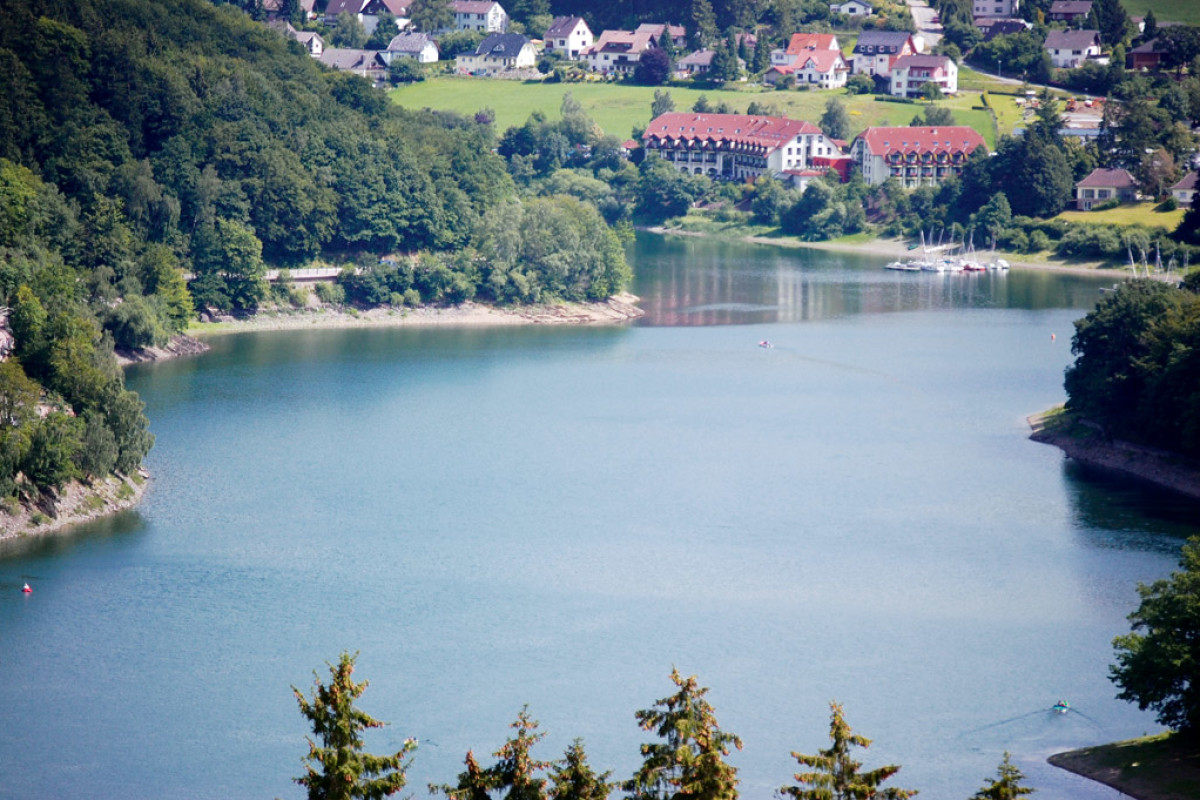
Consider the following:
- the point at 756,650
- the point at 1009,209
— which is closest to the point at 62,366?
the point at 756,650

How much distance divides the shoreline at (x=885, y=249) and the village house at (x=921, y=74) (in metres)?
24.6

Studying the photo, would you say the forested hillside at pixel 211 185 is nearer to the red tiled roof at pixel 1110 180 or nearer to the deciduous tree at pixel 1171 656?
the red tiled roof at pixel 1110 180

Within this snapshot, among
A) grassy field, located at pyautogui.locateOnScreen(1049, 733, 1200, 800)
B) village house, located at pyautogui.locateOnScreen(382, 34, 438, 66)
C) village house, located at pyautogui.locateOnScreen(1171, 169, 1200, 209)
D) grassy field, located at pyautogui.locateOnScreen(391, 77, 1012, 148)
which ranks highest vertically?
village house, located at pyautogui.locateOnScreen(382, 34, 438, 66)

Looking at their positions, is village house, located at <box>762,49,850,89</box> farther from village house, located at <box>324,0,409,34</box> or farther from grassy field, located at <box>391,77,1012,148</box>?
village house, located at <box>324,0,409,34</box>

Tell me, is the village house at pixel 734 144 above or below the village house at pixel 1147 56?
below

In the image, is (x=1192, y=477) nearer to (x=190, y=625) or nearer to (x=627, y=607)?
(x=627, y=607)

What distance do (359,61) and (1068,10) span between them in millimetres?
60628

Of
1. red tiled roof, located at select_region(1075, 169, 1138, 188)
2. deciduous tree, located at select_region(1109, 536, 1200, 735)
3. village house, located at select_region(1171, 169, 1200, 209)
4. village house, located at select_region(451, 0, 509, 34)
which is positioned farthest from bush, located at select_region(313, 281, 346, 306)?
village house, located at select_region(451, 0, 509, 34)

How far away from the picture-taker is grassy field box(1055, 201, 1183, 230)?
329 ft

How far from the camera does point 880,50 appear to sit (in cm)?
13638

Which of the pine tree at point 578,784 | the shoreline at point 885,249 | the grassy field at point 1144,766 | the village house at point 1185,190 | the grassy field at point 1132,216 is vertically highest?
the village house at point 1185,190

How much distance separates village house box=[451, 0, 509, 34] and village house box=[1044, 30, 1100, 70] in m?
49.7

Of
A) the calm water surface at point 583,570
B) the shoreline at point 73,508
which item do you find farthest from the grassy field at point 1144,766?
→ the shoreline at point 73,508

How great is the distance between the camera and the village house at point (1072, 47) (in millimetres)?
135750
